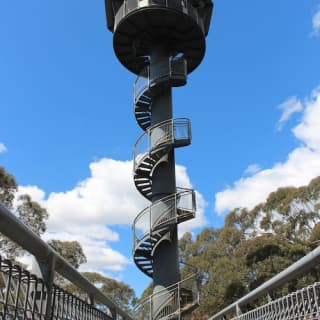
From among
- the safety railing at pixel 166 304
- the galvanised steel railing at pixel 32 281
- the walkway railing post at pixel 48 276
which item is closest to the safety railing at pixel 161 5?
the safety railing at pixel 166 304

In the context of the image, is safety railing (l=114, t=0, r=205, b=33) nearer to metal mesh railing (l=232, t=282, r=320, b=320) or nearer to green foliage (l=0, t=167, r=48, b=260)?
green foliage (l=0, t=167, r=48, b=260)

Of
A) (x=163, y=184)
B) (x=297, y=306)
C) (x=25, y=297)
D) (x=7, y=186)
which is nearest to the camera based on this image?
(x=25, y=297)

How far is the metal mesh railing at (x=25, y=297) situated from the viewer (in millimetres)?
1834

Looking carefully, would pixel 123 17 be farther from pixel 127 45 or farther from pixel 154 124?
pixel 154 124

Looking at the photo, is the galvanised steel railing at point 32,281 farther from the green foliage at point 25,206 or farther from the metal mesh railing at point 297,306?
the green foliage at point 25,206

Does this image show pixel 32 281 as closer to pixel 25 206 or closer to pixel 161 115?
pixel 161 115

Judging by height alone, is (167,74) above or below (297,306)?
above

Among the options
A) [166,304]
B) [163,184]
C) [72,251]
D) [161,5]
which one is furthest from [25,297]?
[72,251]

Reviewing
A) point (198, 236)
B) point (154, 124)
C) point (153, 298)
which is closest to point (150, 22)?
point (154, 124)

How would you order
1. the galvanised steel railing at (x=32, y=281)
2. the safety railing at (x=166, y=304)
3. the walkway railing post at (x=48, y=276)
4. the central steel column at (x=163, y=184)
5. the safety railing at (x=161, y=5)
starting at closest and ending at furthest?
1. the galvanised steel railing at (x=32, y=281)
2. the walkway railing post at (x=48, y=276)
3. the safety railing at (x=166, y=304)
4. the central steel column at (x=163, y=184)
5. the safety railing at (x=161, y=5)

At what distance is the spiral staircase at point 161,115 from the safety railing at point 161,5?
0.12ft

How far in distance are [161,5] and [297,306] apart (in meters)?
13.4

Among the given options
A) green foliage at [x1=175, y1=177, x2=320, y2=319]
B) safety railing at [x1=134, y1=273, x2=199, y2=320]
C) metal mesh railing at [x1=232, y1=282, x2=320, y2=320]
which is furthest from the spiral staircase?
metal mesh railing at [x1=232, y1=282, x2=320, y2=320]

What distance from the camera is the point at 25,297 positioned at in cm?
205
